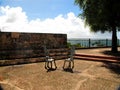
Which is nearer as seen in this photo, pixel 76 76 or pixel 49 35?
pixel 76 76

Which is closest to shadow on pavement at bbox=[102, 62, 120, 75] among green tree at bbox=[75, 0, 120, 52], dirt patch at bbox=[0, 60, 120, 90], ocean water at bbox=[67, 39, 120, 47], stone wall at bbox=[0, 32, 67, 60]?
dirt patch at bbox=[0, 60, 120, 90]

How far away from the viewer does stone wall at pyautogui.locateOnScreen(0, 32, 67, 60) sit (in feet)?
45.8

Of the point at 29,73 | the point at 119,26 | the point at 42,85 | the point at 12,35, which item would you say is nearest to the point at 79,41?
the point at 119,26

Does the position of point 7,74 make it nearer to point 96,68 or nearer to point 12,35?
point 12,35

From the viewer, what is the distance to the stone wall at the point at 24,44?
549 inches

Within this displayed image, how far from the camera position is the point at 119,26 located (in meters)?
19.3

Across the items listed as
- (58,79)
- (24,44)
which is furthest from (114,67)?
(24,44)

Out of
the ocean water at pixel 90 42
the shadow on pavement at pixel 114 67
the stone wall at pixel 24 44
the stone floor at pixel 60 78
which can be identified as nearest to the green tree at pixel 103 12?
the stone wall at pixel 24 44

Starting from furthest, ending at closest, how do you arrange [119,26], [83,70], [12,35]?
[119,26]
[12,35]
[83,70]

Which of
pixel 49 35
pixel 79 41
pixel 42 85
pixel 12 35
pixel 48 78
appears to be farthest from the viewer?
pixel 79 41

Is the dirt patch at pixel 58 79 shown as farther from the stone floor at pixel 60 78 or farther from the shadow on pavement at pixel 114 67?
the shadow on pavement at pixel 114 67

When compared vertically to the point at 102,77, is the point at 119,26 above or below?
above

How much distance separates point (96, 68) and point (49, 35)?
5.35 metres

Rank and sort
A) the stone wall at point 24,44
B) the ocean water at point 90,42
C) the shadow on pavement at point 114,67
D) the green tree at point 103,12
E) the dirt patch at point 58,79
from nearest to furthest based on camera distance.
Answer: the dirt patch at point 58,79
the shadow on pavement at point 114,67
the stone wall at point 24,44
the green tree at point 103,12
the ocean water at point 90,42
